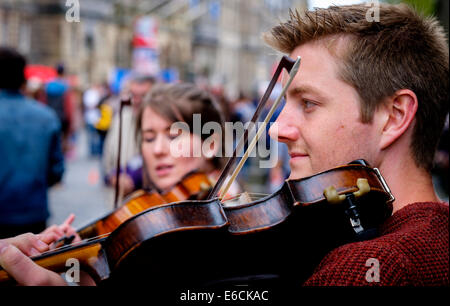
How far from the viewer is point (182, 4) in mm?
38750

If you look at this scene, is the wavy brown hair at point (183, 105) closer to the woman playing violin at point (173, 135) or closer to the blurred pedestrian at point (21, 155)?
the woman playing violin at point (173, 135)

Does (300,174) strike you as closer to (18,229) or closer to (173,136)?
(173,136)

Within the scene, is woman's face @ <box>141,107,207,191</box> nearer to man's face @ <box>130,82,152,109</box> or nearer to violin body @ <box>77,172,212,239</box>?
violin body @ <box>77,172,212,239</box>

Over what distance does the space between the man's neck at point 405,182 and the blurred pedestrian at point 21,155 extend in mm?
2419

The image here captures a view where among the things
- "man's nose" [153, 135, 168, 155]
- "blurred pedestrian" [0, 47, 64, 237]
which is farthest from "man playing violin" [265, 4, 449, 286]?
"blurred pedestrian" [0, 47, 64, 237]

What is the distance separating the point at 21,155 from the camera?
11.8 feet

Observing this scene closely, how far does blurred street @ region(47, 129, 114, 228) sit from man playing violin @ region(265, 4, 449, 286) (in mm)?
2997

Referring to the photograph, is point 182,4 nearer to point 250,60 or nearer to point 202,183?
point 250,60

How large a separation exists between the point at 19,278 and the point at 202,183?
160cm

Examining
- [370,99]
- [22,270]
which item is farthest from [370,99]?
[22,270]

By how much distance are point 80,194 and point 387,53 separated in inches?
297

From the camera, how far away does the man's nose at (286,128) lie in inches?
63.6

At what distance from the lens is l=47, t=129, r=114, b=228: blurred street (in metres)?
6.12
